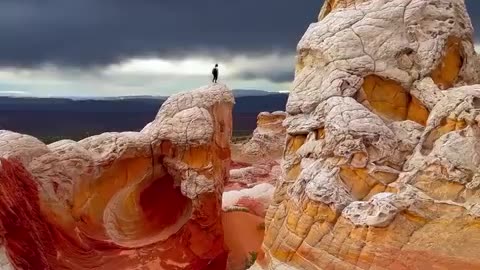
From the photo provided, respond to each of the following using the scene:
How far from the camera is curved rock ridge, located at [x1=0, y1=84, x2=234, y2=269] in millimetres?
13195

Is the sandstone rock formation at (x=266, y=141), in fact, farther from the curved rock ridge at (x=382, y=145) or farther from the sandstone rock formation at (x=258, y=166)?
the curved rock ridge at (x=382, y=145)

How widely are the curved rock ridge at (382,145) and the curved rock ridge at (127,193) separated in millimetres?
3357

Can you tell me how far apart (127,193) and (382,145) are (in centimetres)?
673

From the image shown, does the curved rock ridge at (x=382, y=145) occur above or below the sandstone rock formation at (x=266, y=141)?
above

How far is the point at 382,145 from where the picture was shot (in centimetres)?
1053

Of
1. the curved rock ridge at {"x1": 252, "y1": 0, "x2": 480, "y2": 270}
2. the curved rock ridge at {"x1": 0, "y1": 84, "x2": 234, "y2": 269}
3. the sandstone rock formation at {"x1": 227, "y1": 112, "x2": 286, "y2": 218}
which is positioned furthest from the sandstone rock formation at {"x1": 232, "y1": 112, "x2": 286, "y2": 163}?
the curved rock ridge at {"x1": 252, "y1": 0, "x2": 480, "y2": 270}

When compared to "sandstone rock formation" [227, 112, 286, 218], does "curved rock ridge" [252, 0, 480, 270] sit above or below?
above

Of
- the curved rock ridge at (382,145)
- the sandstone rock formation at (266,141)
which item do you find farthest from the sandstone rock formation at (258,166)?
the curved rock ridge at (382,145)

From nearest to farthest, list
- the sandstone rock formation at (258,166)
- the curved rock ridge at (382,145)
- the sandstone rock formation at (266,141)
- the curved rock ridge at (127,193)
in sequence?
the curved rock ridge at (382,145), the curved rock ridge at (127,193), the sandstone rock formation at (258,166), the sandstone rock formation at (266,141)

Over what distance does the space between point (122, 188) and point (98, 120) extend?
53.7 metres

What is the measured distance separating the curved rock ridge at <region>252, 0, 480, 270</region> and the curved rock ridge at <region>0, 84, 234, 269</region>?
3357mm

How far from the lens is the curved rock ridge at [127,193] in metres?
13.2

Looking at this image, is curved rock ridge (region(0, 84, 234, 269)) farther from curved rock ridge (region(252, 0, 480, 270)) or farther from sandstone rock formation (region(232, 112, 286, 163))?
sandstone rock formation (region(232, 112, 286, 163))

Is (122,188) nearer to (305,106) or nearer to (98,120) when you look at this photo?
(305,106)
